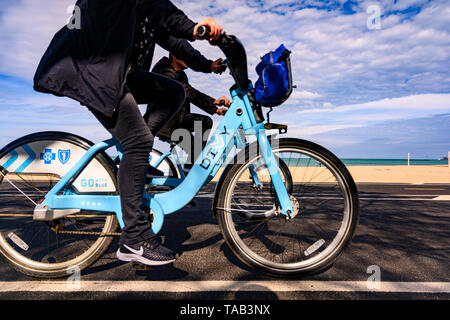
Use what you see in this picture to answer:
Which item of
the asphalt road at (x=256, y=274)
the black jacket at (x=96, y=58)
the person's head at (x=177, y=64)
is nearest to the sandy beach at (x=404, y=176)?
the asphalt road at (x=256, y=274)

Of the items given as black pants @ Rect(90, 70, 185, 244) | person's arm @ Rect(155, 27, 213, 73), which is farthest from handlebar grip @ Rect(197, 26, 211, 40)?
person's arm @ Rect(155, 27, 213, 73)

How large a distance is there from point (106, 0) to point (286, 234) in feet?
9.16

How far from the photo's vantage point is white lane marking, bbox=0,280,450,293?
6.00 ft

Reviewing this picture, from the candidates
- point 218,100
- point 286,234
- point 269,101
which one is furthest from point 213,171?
point 286,234

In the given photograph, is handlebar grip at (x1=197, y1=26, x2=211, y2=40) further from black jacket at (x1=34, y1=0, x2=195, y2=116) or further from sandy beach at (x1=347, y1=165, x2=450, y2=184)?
sandy beach at (x1=347, y1=165, x2=450, y2=184)

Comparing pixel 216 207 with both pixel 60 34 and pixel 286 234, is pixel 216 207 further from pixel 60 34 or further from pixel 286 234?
pixel 60 34

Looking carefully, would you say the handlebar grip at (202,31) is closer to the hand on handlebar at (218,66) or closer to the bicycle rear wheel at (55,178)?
the hand on handlebar at (218,66)

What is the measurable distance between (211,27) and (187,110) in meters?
2.07

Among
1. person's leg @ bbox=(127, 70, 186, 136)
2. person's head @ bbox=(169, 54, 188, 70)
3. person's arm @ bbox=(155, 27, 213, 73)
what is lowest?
person's leg @ bbox=(127, 70, 186, 136)

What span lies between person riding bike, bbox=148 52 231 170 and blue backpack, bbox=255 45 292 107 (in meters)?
1.39

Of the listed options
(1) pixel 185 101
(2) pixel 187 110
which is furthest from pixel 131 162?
(2) pixel 187 110

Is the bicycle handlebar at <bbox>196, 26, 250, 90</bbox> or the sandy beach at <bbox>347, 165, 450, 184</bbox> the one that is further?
the sandy beach at <bbox>347, 165, 450, 184</bbox>

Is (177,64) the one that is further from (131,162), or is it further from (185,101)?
(131,162)

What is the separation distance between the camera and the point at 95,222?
7.36 ft
